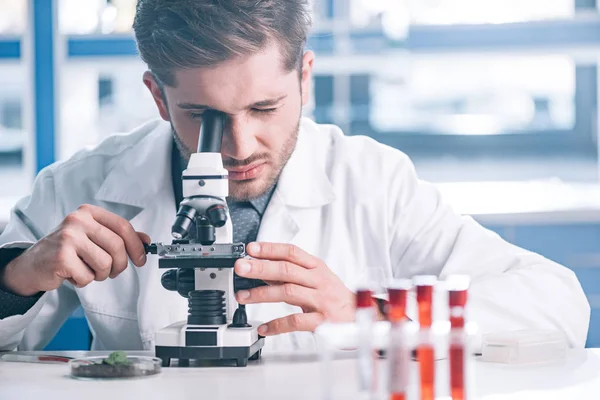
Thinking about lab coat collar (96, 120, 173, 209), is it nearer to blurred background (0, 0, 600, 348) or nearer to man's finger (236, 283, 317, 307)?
man's finger (236, 283, 317, 307)

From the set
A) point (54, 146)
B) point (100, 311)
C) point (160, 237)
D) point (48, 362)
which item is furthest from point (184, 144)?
point (54, 146)

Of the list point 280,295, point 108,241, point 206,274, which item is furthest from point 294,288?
point 108,241

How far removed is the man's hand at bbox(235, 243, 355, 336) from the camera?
1775mm

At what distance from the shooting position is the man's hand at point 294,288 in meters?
1.78

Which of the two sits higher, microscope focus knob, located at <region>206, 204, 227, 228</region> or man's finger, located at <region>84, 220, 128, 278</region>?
microscope focus knob, located at <region>206, 204, 227, 228</region>

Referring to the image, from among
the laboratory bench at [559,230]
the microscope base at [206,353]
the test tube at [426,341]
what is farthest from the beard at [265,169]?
the laboratory bench at [559,230]

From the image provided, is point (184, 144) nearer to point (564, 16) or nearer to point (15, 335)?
point (15, 335)

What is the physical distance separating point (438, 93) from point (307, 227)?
103 inches

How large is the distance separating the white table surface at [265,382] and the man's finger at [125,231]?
27 centimetres

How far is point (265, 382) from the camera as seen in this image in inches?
65.3

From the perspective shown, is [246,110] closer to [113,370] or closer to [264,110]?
[264,110]

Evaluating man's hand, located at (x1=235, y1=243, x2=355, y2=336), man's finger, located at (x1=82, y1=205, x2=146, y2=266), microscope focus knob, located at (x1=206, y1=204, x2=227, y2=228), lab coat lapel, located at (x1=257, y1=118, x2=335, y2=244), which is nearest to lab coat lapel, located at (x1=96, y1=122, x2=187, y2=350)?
lab coat lapel, located at (x1=257, y1=118, x2=335, y2=244)

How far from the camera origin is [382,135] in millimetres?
4707

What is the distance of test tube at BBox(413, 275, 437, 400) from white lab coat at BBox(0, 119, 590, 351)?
738mm
